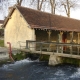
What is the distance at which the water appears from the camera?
45.8ft

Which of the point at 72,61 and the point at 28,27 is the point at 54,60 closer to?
the point at 72,61

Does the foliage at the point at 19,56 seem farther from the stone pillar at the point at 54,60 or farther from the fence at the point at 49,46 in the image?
the stone pillar at the point at 54,60

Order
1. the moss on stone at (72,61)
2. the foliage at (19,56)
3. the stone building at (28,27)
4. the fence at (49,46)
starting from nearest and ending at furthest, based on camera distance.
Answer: the fence at (49,46) < the moss on stone at (72,61) < the foliage at (19,56) < the stone building at (28,27)

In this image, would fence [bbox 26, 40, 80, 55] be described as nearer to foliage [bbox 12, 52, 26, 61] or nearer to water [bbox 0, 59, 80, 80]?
foliage [bbox 12, 52, 26, 61]

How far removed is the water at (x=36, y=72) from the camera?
45.8 feet

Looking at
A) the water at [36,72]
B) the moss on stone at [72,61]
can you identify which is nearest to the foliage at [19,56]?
the water at [36,72]

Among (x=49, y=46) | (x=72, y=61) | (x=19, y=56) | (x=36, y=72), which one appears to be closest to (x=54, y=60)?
(x=72, y=61)

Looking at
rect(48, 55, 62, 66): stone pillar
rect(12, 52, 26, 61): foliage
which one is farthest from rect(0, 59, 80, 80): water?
rect(12, 52, 26, 61): foliage

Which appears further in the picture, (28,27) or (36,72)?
(28,27)

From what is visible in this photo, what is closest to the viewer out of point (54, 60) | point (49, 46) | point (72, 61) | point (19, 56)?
point (54, 60)

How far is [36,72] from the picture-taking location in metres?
15.4

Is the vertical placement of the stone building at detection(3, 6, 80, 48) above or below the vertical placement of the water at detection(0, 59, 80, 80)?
above

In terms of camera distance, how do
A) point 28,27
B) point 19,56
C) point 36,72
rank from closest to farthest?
1. point 36,72
2. point 19,56
3. point 28,27

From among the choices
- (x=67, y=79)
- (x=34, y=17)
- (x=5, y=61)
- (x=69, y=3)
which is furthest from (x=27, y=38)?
(x=69, y=3)
